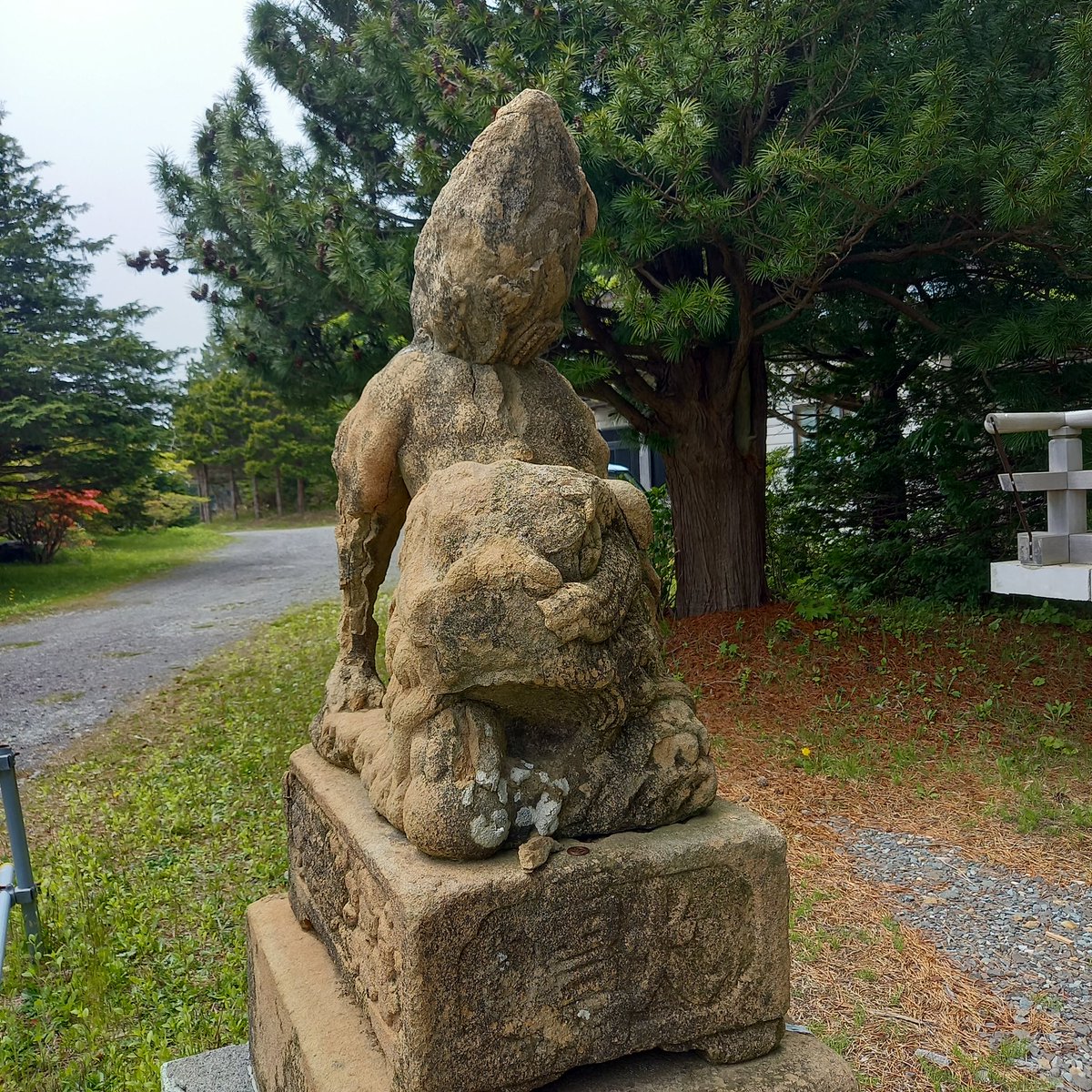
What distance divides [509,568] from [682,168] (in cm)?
341

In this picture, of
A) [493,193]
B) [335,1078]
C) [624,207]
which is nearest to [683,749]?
[335,1078]

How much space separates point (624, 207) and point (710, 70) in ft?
2.45

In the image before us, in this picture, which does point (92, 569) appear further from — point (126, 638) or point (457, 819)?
point (457, 819)

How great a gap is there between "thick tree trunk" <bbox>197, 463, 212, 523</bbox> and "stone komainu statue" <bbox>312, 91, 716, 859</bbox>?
31.8 meters

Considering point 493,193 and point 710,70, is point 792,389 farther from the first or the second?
point 493,193

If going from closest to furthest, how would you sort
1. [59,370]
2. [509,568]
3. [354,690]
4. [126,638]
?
[509,568]
[354,690]
[126,638]
[59,370]

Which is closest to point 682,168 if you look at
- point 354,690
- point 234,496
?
point 354,690

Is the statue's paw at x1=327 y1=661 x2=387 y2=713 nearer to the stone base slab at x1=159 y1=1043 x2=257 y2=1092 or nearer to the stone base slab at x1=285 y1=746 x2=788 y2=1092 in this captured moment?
the stone base slab at x1=285 y1=746 x2=788 y2=1092

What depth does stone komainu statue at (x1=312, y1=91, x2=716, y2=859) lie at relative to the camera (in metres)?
1.56

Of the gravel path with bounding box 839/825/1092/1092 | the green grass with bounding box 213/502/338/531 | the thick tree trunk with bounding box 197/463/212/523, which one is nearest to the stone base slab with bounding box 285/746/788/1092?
the gravel path with bounding box 839/825/1092/1092

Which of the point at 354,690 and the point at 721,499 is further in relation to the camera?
the point at 721,499

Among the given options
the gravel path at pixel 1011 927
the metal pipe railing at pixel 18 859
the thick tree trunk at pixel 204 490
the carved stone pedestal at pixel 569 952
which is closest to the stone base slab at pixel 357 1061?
the carved stone pedestal at pixel 569 952

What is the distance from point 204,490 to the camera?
108 ft

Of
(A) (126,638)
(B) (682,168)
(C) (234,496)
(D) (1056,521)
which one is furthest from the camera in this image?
(C) (234,496)
